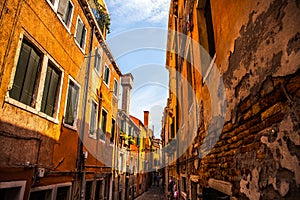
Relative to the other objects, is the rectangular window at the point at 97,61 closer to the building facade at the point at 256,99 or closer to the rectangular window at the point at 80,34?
the rectangular window at the point at 80,34

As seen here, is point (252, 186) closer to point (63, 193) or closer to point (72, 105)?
point (63, 193)

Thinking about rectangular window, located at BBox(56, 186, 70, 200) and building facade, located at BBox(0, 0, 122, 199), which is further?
rectangular window, located at BBox(56, 186, 70, 200)

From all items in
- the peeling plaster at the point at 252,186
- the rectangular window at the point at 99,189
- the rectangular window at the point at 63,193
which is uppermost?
the peeling plaster at the point at 252,186

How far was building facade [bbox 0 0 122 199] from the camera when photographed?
164 inches

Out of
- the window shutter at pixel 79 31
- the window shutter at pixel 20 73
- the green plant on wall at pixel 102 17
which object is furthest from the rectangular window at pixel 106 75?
the window shutter at pixel 20 73

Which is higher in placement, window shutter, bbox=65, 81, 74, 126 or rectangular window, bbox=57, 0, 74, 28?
rectangular window, bbox=57, 0, 74, 28

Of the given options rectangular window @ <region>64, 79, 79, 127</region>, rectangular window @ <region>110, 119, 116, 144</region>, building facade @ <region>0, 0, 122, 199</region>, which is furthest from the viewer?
rectangular window @ <region>110, 119, 116, 144</region>

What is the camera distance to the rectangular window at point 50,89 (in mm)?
5652

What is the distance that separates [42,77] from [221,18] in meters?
4.71

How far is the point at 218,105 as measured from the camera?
3.12 meters

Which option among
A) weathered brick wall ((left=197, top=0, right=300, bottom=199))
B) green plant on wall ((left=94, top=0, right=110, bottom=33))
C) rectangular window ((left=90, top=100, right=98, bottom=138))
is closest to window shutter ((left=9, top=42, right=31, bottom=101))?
weathered brick wall ((left=197, top=0, right=300, bottom=199))

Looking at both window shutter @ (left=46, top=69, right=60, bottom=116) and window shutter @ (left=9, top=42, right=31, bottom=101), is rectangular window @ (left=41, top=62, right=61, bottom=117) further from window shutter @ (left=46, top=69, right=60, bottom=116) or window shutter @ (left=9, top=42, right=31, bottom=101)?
window shutter @ (left=9, top=42, right=31, bottom=101)

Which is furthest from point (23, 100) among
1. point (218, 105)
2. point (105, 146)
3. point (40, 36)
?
point (105, 146)

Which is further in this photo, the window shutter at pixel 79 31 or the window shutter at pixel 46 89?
the window shutter at pixel 79 31
